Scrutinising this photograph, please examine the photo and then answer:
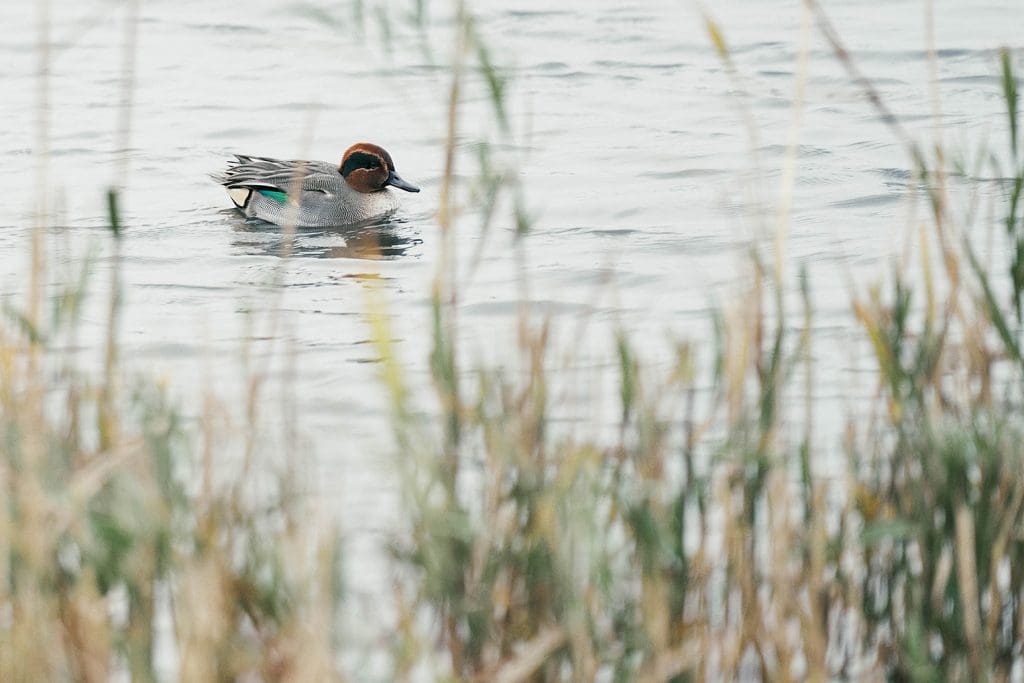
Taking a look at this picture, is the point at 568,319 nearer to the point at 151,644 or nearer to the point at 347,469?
the point at 347,469

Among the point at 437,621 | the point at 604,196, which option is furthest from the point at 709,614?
the point at 604,196

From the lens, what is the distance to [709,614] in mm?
3600

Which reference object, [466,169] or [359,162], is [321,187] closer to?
[359,162]

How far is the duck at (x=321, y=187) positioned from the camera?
10336mm

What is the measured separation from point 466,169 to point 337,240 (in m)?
1.09

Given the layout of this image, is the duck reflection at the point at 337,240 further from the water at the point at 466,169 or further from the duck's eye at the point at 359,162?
the duck's eye at the point at 359,162

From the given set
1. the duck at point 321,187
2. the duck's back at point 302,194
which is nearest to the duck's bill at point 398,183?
the duck at point 321,187

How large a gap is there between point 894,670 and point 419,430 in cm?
113

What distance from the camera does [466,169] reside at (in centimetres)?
1094

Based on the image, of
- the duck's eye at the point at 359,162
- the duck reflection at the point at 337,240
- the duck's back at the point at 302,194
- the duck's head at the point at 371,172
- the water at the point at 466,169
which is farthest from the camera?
the duck's eye at the point at 359,162

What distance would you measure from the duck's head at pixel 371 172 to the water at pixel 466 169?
0.22 meters

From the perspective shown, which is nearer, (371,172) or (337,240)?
(337,240)

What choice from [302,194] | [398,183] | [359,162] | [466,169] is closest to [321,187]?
[302,194]

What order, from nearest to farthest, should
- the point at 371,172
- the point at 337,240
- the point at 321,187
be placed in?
the point at 337,240 → the point at 371,172 → the point at 321,187
